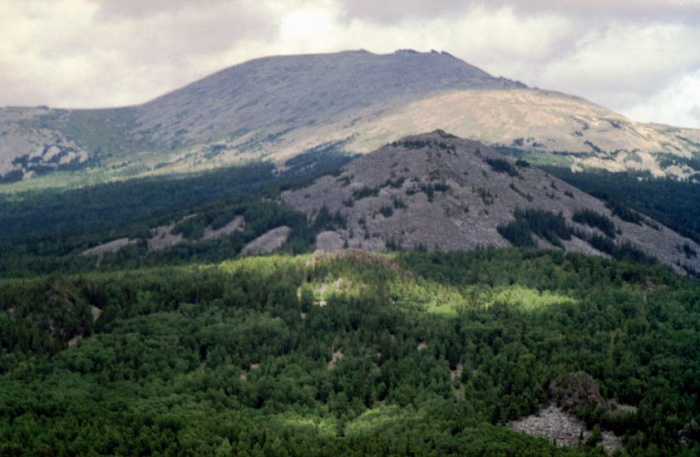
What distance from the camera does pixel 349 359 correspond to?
3925 inches

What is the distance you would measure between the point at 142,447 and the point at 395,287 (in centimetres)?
6746

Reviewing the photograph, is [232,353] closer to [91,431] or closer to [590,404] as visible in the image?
[91,431]

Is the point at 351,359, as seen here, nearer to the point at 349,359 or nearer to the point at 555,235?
the point at 349,359

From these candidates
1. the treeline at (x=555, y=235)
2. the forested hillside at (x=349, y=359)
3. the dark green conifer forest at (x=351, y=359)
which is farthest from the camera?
the treeline at (x=555, y=235)

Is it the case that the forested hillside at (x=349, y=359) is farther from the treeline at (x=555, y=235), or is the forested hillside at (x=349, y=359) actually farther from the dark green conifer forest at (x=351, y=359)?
the treeline at (x=555, y=235)

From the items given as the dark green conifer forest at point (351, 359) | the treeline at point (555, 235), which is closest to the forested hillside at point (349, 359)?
the dark green conifer forest at point (351, 359)

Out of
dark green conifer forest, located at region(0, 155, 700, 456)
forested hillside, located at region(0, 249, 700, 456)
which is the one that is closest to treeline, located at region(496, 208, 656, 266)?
dark green conifer forest, located at region(0, 155, 700, 456)

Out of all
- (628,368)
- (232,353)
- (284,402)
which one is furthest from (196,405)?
(628,368)

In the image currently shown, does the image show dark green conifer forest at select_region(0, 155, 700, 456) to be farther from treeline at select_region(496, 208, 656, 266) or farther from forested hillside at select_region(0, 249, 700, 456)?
treeline at select_region(496, 208, 656, 266)

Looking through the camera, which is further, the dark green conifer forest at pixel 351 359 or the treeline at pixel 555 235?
the treeline at pixel 555 235

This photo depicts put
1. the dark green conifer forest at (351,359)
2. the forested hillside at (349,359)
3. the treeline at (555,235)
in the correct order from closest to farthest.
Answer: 1. the dark green conifer forest at (351,359)
2. the forested hillside at (349,359)
3. the treeline at (555,235)

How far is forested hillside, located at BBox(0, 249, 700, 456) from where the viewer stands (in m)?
72.2

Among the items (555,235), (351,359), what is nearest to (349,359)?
(351,359)

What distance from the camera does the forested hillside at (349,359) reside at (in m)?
72.2
